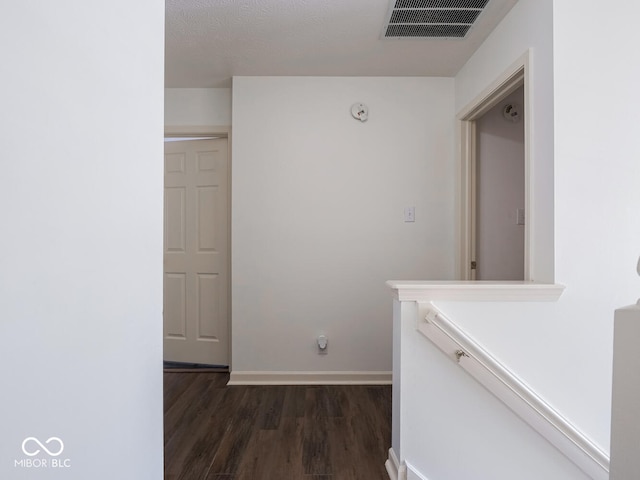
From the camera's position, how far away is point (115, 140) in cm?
86

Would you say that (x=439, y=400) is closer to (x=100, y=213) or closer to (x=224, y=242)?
(x=100, y=213)

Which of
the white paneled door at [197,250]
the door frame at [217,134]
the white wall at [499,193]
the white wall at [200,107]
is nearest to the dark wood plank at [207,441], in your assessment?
the door frame at [217,134]

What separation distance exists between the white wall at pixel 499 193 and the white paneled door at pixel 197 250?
2128mm

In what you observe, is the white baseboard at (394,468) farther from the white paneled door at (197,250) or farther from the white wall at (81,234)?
the white paneled door at (197,250)

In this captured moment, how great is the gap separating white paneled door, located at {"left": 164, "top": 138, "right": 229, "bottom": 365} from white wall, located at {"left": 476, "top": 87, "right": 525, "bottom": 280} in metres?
2.13

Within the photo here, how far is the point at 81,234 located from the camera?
29.9 inches

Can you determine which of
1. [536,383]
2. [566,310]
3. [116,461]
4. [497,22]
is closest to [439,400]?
[536,383]

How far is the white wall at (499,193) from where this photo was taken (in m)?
2.79

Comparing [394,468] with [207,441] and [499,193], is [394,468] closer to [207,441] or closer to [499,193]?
[207,441]

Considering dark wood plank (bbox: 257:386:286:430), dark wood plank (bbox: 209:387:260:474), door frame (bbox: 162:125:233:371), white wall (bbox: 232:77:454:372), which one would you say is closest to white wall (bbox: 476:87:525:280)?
white wall (bbox: 232:77:454:372)

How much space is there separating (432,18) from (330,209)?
1406 millimetres

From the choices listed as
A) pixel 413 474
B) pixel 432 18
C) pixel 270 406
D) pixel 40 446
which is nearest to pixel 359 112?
pixel 432 18

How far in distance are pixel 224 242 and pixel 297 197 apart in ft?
2.68

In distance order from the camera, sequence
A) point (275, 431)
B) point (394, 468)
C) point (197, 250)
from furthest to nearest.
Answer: point (197, 250), point (275, 431), point (394, 468)
